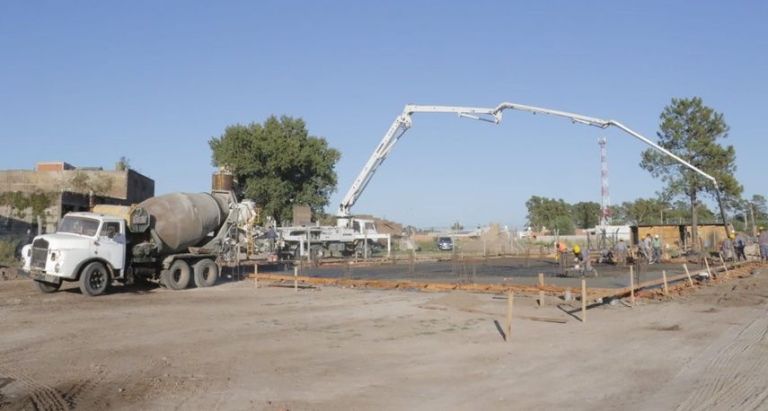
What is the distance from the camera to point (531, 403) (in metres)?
7.58

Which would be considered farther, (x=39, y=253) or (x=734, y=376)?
(x=39, y=253)

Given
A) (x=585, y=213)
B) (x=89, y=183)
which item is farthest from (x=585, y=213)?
(x=89, y=183)

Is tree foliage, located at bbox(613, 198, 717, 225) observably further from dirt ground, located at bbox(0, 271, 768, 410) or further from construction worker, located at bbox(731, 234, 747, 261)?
dirt ground, located at bbox(0, 271, 768, 410)

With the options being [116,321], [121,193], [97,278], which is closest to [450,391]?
[116,321]

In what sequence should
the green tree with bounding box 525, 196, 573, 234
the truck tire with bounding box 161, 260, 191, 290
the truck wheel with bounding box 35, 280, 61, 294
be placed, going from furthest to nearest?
the green tree with bounding box 525, 196, 573, 234
the truck tire with bounding box 161, 260, 191, 290
the truck wheel with bounding box 35, 280, 61, 294

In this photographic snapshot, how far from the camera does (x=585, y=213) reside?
368 ft

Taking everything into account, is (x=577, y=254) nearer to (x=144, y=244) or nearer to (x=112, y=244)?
(x=144, y=244)

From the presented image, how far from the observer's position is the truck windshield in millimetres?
19766

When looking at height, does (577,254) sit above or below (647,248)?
below

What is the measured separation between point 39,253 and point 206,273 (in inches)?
242

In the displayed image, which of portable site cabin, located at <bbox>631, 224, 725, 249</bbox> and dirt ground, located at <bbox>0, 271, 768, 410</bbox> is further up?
portable site cabin, located at <bbox>631, 224, 725, 249</bbox>

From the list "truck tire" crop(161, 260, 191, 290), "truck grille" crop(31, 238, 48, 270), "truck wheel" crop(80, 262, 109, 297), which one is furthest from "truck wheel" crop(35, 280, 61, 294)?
"truck tire" crop(161, 260, 191, 290)

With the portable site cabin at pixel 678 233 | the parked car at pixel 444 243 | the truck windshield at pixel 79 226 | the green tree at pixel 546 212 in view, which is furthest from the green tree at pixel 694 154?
the green tree at pixel 546 212

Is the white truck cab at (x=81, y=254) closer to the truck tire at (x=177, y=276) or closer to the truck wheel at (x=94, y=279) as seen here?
the truck wheel at (x=94, y=279)
